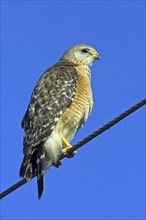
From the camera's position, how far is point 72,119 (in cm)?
809

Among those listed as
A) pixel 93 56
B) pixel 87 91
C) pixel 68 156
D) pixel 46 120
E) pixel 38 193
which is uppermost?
pixel 93 56

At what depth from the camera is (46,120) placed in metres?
7.95

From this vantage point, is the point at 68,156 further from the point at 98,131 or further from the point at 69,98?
the point at 98,131

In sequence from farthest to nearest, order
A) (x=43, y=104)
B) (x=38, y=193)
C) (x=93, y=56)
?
(x=93, y=56) < (x=43, y=104) < (x=38, y=193)

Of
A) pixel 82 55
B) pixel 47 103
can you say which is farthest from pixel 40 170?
pixel 82 55

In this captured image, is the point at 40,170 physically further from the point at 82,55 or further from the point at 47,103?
the point at 82,55

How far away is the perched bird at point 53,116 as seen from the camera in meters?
7.66

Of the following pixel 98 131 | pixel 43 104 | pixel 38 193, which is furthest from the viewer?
pixel 43 104

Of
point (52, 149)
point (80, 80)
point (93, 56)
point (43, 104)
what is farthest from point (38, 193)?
point (93, 56)

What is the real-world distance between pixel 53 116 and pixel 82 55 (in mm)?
1914

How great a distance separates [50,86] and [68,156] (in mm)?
1137

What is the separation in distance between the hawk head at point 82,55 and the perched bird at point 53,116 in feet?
1.82

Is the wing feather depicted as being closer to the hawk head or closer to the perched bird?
the perched bird

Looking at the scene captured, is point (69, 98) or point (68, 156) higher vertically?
point (69, 98)
